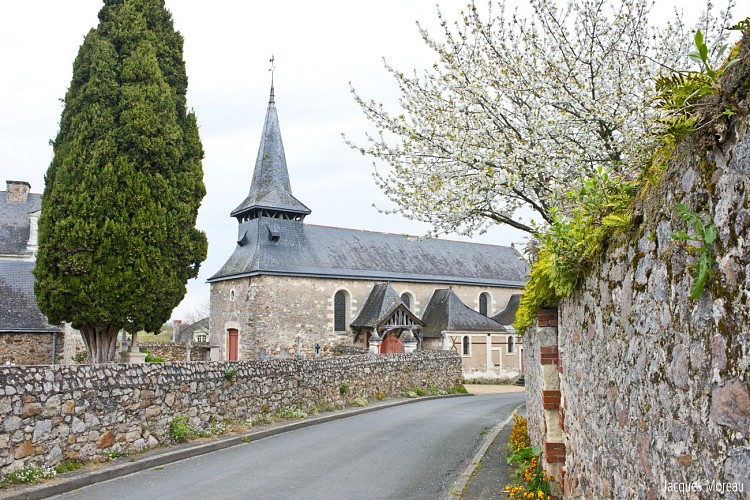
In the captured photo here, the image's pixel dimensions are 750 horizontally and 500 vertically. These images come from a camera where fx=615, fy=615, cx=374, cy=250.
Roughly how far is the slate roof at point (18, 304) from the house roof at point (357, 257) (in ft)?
34.6

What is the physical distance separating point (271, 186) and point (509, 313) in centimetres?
1724

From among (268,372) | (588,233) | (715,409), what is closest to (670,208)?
(715,409)

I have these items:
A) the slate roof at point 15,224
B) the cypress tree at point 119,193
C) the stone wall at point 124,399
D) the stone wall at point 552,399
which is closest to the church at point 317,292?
the slate roof at point 15,224

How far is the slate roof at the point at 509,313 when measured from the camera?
128 ft

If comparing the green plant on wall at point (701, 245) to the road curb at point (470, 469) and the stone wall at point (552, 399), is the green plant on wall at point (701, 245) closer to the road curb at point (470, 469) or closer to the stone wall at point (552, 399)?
the stone wall at point (552, 399)

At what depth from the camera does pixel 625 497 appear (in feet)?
10.7

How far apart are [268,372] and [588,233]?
11253 mm

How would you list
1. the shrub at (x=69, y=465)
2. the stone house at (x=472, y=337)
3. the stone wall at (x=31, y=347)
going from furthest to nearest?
the stone house at (x=472, y=337) → the stone wall at (x=31, y=347) → the shrub at (x=69, y=465)

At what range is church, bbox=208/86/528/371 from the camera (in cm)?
3167

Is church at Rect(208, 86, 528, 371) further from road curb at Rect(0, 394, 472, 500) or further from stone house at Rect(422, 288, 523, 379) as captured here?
road curb at Rect(0, 394, 472, 500)

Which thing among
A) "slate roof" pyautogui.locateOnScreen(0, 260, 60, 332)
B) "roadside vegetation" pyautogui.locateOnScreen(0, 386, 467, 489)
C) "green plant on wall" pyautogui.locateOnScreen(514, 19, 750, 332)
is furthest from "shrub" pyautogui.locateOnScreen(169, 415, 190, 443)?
"slate roof" pyautogui.locateOnScreen(0, 260, 60, 332)

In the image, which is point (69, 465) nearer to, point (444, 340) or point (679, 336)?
point (679, 336)

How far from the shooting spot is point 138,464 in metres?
9.15

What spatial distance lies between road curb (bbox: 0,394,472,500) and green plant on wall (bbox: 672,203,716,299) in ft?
25.0
